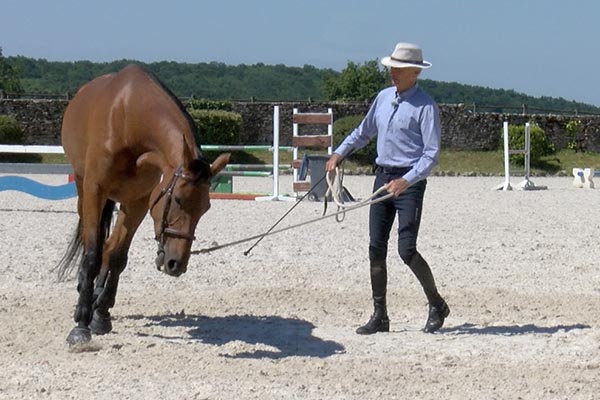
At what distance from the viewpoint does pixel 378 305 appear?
664 centimetres

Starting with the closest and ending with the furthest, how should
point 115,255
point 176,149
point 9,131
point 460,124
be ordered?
point 176,149 → point 115,255 → point 9,131 → point 460,124

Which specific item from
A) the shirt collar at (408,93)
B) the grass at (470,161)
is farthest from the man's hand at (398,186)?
the grass at (470,161)

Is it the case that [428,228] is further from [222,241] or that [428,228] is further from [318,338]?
[318,338]

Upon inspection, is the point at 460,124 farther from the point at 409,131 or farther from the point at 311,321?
the point at 409,131

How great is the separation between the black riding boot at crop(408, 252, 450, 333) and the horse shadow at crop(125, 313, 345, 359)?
74 cm

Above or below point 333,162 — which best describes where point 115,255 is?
below

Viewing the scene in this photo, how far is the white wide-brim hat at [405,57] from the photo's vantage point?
6.35m

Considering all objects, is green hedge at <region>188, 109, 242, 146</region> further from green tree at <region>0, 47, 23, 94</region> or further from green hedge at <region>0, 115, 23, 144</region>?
green tree at <region>0, 47, 23, 94</region>

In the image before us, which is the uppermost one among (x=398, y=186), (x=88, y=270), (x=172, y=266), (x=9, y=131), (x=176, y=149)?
(x=176, y=149)

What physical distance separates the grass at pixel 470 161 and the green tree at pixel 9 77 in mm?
22217

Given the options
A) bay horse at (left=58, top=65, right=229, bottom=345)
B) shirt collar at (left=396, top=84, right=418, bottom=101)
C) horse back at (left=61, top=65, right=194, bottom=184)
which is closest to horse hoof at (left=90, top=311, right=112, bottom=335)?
bay horse at (left=58, top=65, right=229, bottom=345)

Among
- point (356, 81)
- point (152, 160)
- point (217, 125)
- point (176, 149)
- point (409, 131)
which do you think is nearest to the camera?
point (176, 149)

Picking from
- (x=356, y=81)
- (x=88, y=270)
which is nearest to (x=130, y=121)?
(x=88, y=270)

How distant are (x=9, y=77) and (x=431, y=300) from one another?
47397 mm
